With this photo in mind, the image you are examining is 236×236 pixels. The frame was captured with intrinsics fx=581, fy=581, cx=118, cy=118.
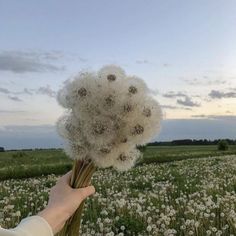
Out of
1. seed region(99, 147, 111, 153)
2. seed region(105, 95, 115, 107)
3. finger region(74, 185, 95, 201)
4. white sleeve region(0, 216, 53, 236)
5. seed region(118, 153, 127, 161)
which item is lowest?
white sleeve region(0, 216, 53, 236)

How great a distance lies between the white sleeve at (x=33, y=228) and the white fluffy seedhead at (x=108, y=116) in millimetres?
433

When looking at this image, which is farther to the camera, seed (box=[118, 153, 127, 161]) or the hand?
seed (box=[118, 153, 127, 161])

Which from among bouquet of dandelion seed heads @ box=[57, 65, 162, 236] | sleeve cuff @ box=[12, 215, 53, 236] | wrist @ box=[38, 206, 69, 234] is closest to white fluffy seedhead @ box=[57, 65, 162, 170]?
bouquet of dandelion seed heads @ box=[57, 65, 162, 236]

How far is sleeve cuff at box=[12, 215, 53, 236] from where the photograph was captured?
8.64ft

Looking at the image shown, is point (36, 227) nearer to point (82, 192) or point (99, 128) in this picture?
point (82, 192)

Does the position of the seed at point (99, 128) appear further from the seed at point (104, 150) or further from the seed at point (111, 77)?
the seed at point (111, 77)

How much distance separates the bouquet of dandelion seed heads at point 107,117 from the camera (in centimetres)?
288

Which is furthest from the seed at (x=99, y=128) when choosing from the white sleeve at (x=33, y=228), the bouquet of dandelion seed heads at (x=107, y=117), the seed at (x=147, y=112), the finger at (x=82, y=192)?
the white sleeve at (x=33, y=228)

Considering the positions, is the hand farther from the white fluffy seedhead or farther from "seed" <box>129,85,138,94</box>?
"seed" <box>129,85,138,94</box>

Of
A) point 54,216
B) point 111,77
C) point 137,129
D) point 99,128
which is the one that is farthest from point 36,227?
point 111,77

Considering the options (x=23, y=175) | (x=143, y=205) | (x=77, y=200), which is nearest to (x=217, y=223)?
(x=143, y=205)

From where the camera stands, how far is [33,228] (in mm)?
2666

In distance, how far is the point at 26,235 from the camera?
101 inches

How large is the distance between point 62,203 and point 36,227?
0.83 ft
